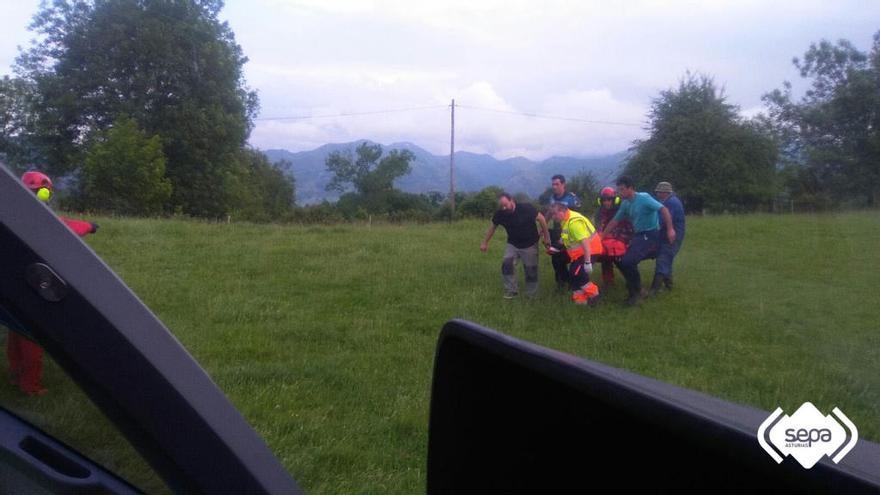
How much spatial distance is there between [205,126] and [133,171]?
5.21ft

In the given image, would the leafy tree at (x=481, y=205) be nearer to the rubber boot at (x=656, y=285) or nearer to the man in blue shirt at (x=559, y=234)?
the man in blue shirt at (x=559, y=234)

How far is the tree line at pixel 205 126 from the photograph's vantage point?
6422 mm

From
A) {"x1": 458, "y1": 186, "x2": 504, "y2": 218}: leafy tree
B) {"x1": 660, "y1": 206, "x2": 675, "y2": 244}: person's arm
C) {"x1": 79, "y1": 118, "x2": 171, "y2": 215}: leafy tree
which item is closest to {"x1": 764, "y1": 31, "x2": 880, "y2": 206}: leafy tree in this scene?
{"x1": 660, "y1": 206, "x2": 675, "y2": 244}: person's arm

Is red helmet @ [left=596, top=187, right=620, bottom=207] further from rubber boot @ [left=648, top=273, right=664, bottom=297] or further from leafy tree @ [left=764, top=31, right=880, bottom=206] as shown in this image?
leafy tree @ [left=764, top=31, right=880, bottom=206]

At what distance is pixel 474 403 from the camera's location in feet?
6.48

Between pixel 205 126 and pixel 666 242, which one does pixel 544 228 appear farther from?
pixel 205 126

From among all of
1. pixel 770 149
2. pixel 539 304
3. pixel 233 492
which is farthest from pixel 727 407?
pixel 539 304

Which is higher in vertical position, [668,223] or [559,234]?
[668,223]

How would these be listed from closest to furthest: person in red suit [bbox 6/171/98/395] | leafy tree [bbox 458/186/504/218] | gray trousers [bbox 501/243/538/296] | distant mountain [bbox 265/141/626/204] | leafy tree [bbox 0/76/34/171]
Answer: person in red suit [bbox 6/171/98/395], leafy tree [bbox 0/76/34/171], distant mountain [bbox 265/141/626/204], gray trousers [bbox 501/243/538/296], leafy tree [bbox 458/186/504/218]

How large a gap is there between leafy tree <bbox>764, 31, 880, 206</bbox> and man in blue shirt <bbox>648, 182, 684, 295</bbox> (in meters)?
3.15

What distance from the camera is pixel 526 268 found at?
11539mm

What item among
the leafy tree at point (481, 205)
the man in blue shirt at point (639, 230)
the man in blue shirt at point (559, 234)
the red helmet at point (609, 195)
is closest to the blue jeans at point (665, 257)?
the man in blue shirt at point (639, 230)

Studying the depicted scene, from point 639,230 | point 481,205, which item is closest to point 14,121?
point 639,230

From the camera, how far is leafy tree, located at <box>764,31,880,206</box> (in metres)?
6.60
